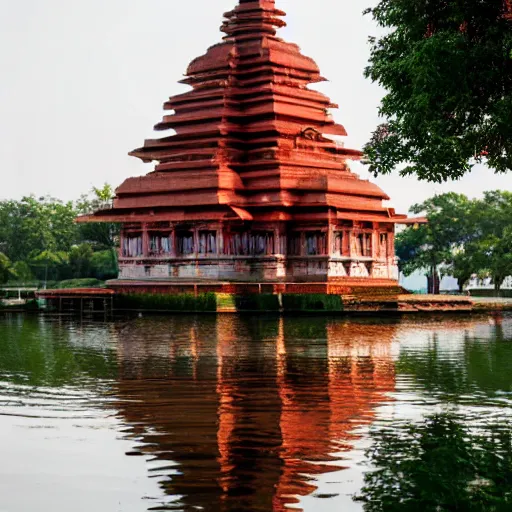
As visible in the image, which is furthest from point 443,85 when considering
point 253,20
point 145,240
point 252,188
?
point 253,20

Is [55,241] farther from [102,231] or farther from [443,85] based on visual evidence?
[443,85]

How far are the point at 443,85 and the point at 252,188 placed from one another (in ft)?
100

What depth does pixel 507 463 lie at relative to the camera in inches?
361

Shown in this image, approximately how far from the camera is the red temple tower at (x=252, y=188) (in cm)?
4612

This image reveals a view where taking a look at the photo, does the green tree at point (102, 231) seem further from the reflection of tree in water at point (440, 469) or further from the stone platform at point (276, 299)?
the reflection of tree in water at point (440, 469)

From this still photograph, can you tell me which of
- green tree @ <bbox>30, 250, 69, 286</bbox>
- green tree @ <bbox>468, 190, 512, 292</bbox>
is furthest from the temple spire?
green tree @ <bbox>30, 250, 69, 286</bbox>

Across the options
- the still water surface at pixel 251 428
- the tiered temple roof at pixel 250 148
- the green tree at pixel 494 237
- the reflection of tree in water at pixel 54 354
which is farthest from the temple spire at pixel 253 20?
the still water surface at pixel 251 428

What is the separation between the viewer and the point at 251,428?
1103 cm

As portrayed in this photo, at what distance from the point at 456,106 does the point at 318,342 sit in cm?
910

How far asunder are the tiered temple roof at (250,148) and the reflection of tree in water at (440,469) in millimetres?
34591

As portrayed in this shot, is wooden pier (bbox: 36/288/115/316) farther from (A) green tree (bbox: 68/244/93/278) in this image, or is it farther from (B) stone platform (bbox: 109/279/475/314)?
(A) green tree (bbox: 68/244/93/278)

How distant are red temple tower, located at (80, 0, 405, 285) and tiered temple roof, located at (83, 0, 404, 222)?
6cm

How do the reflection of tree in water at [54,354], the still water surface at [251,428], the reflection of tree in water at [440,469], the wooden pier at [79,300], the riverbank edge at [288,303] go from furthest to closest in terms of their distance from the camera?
the wooden pier at [79,300] → the riverbank edge at [288,303] → the reflection of tree in water at [54,354] → the still water surface at [251,428] → the reflection of tree in water at [440,469]

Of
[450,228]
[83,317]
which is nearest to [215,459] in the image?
[83,317]
